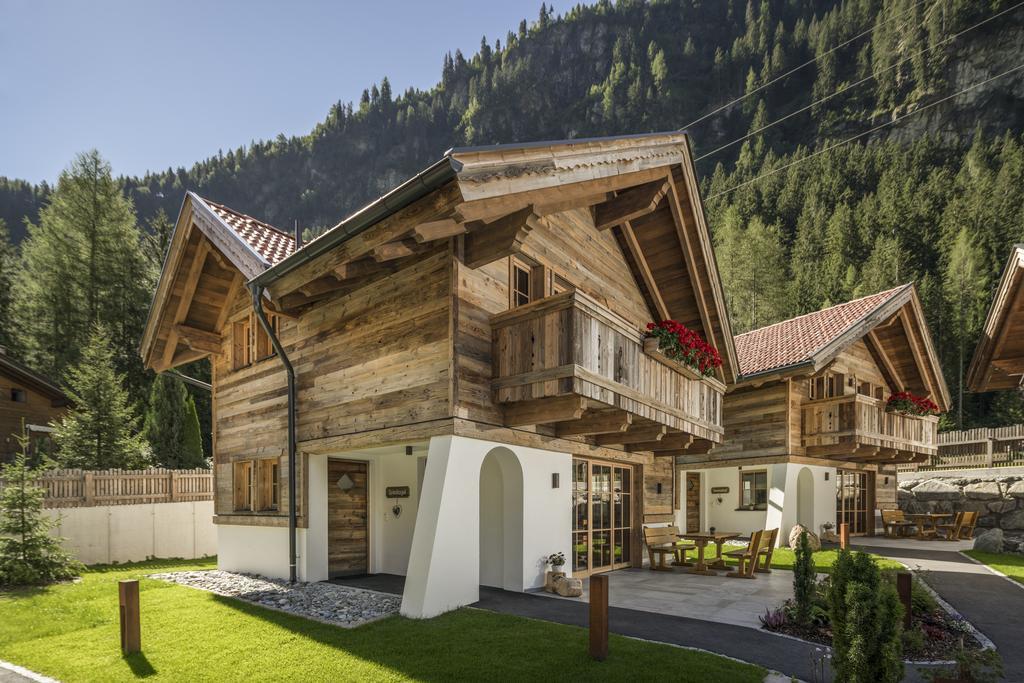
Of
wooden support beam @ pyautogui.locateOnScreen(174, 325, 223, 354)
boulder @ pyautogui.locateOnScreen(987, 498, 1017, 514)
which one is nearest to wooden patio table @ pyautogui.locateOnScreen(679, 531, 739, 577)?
wooden support beam @ pyautogui.locateOnScreen(174, 325, 223, 354)

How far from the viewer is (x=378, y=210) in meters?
8.13

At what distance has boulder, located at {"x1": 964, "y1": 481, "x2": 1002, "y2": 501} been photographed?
69.9 ft

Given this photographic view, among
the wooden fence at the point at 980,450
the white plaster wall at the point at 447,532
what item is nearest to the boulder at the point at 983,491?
the wooden fence at the point at 980,450

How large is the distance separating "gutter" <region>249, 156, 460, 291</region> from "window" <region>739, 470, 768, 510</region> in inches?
720

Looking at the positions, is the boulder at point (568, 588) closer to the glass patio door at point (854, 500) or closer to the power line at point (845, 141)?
the glass patio door at point (854, 500)

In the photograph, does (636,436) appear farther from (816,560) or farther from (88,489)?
(88,489)

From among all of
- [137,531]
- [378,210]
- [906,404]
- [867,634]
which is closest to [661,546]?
[867,634]

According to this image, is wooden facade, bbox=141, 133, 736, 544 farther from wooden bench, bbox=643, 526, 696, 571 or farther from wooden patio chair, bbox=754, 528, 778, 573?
wooden patio chair, bbox=754, 528, 778, 573

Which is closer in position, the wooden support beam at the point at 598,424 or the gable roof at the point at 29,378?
the wooden support beam at the point at 598,424

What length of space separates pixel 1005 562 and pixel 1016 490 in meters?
7.11

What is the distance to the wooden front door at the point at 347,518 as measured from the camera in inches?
498

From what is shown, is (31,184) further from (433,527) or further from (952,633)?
(952,633)

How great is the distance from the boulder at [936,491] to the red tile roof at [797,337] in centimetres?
816

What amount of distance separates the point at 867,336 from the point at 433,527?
64.7 ft
